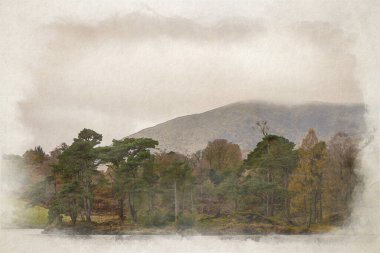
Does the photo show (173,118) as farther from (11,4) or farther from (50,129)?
(11,4)

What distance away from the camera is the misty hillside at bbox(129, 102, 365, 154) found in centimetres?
1466

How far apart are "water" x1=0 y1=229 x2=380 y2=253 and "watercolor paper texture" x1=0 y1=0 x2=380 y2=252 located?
29 millimetres

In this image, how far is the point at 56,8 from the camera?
14.9 metres

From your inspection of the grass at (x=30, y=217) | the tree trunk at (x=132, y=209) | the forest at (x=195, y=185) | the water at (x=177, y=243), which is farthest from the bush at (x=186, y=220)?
the grass at (x=30, y=217)

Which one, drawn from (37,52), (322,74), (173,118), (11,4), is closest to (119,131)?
(173,118)

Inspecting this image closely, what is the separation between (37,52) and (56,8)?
972 mm

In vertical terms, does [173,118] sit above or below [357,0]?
below

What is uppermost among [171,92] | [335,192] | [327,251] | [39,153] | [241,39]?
[241,39]

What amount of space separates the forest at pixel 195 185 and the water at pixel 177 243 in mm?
157

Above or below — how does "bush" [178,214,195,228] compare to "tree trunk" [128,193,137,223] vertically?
below

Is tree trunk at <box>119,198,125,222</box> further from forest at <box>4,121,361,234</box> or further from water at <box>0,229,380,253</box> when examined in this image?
water at <box>0,229,380,253</box>

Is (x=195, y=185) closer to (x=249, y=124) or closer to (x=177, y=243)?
(x=177, y=243)

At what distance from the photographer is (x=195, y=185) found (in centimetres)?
1471

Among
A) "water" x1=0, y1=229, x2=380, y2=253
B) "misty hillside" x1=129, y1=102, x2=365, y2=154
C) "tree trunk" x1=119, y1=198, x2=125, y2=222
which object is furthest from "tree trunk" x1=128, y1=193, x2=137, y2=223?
"misty hillside" x1=129, y1=102, x2=365, y2=154
